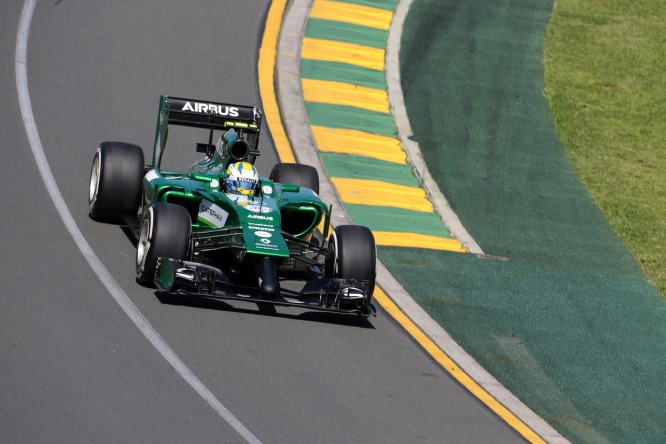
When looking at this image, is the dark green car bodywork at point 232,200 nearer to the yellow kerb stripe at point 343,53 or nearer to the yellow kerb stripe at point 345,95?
the yellow kerb stripe at point 345,95

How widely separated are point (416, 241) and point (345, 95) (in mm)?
4439

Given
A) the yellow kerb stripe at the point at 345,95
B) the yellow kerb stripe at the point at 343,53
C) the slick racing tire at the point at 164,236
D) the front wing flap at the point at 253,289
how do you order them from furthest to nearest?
the yellow kerb stripe at the point at 343,53
the yellow kerb stripe at the point at 345,95
the slick racing tire at the point at 164,236
the front wing flap at the point at 253,289

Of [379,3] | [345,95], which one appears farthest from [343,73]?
[379,3]

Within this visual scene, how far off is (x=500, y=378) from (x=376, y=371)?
140 centimetres

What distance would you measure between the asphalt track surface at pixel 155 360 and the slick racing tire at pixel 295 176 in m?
1.87

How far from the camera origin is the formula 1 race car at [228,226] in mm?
12219

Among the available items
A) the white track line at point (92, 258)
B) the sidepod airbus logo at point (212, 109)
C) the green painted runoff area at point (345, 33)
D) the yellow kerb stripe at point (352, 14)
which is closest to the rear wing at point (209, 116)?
the sidepod airbus logo at point (212, 109)

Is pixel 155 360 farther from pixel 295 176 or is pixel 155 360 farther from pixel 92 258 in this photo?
pixel 295 176

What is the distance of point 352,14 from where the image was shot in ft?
72.7

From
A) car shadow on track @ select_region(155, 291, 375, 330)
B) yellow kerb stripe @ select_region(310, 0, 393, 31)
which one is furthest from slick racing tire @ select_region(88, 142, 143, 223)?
yellow kerb stripe @ select_region(310, 0, 393, 31)

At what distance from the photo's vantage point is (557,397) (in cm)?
1243

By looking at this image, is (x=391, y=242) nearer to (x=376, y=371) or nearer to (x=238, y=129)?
(x=238, y=129)

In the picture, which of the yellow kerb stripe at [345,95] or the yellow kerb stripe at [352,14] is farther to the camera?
the yellow kerb stripe at [352,14]

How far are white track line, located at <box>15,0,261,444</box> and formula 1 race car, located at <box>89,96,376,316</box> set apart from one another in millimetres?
329
